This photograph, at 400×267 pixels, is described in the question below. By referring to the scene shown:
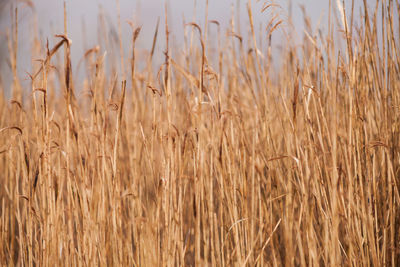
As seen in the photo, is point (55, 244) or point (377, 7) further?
point (377, 7)

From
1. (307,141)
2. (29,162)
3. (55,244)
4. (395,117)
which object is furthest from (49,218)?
(395,117)

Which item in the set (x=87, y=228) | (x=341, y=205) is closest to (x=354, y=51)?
(x=341, y=205)

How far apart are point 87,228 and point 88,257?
0.29 ft

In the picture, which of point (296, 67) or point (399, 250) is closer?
point (296, 67)

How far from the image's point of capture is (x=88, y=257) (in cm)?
102

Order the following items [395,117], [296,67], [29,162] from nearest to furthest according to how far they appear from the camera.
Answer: [296,67], [29,162], [395,117]

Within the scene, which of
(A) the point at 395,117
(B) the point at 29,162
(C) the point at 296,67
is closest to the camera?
(C) the point at 296,67

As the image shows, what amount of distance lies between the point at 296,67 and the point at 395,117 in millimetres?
455

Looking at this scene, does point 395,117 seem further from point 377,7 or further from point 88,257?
point 88,257

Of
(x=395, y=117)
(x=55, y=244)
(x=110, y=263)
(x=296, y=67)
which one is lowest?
(x=110, y=263)

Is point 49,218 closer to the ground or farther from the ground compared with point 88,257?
farther from the ground

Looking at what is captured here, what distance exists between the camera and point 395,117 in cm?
117

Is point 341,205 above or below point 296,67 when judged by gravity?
below

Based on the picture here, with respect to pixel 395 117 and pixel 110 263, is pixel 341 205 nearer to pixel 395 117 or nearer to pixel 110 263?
pixel 395 117
